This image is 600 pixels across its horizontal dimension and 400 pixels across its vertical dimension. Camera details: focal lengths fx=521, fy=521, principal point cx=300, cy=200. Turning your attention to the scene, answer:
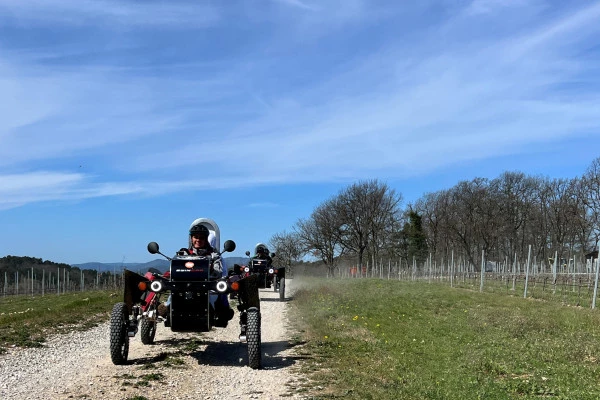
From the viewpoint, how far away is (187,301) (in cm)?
850

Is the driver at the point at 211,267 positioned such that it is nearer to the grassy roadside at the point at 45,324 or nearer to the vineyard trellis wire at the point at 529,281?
the grassy roadside at the point at 45,324

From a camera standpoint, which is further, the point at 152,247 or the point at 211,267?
the point at 211,267

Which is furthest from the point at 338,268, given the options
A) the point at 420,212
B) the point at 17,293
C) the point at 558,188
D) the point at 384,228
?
the point at 17,293

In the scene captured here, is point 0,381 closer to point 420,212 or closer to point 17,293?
point 17,293

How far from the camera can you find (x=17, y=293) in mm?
58000

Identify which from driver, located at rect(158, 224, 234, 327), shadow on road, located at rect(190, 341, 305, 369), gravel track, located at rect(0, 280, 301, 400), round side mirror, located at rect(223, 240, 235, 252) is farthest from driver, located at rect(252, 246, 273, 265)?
round side mirror, located at rect(223, 240, 235, 252)

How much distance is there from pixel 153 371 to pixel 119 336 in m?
0.75

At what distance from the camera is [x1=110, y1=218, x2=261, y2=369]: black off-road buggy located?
8.18 meters

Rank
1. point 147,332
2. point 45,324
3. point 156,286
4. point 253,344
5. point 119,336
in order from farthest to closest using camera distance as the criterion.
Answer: point 45,324
point 147,332
point 156,286
point 253,344
point 119,336

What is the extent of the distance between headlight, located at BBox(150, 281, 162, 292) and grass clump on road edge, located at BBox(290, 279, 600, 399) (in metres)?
A: 2.67

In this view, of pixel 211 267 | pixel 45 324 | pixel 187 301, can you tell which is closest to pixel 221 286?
pixel 187 301

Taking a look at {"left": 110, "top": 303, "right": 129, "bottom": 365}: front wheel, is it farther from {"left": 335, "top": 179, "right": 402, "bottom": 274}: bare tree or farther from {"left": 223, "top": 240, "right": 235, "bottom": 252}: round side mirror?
{"left": 335, "top": 179, "right": 402, "bottom": 274}: bare tree

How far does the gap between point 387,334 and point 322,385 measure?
4.56 meters

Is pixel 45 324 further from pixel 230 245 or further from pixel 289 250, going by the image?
pixel 289 250
